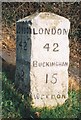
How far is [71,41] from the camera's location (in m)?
10.8

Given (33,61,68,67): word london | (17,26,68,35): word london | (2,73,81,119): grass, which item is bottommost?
(2,73,81,119): grass

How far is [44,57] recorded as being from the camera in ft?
22.8

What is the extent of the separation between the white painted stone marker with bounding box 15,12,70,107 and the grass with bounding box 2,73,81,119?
0.10m

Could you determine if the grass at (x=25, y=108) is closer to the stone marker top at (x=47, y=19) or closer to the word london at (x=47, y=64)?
the word london at (x=47, y=64)

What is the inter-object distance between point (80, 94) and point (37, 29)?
154cm

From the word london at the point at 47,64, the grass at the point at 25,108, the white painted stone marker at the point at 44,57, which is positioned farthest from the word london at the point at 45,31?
the grass at the point at 25,108

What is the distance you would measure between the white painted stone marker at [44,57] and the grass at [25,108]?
0.10m

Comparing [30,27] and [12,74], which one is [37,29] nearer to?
[30,27]

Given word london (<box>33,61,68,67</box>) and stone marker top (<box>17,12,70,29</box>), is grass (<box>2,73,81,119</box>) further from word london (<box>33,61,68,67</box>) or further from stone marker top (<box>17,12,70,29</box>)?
stone marker top (<box>17,12,70,29</box>)

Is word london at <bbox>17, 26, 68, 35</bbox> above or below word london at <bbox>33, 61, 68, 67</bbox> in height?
above

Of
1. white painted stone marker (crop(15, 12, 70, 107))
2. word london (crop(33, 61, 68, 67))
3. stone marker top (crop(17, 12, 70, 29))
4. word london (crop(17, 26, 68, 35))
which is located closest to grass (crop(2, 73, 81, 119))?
white painted stone marker (crop(15, 12, 70, 107))

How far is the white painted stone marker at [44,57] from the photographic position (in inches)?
271

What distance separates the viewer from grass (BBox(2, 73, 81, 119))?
6914 millimetres

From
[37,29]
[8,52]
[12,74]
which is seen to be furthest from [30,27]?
[8,52]
